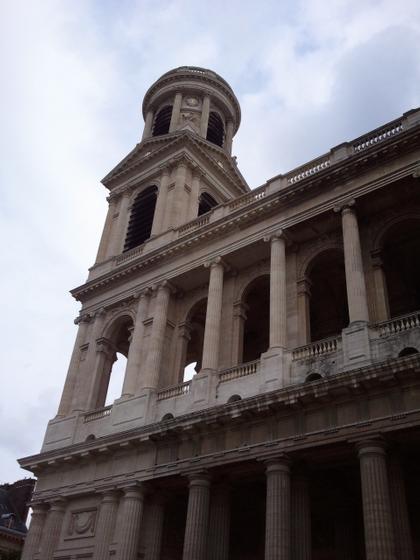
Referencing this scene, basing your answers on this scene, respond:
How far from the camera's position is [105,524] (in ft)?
74.8

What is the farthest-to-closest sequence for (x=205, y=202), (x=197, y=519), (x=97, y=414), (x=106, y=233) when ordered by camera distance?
(x=205, y=202), (x=106, y=233), (x=97, y=414), (x=197, y=519)

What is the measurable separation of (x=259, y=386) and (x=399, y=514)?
6491 mm

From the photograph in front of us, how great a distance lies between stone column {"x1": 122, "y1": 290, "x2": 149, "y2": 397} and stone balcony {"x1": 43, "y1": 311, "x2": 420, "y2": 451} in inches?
31.0

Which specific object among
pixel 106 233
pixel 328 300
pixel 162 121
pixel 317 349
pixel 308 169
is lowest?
pixel 317 349

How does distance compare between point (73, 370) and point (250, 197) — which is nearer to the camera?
point (250, 197)

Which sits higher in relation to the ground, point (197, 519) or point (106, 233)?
point (106, 233)

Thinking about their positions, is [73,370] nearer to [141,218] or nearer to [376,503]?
[141,218]

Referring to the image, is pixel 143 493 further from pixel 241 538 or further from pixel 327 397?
pixel 327 397

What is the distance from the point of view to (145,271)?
98.5 ft

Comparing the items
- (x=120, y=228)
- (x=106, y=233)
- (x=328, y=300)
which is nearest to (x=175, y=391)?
(x=328, y=300)

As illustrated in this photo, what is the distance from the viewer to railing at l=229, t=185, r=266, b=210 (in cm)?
2797

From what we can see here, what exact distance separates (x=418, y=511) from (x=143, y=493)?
380 inches

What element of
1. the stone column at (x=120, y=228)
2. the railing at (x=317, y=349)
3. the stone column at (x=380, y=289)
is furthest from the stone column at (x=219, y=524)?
the stone column at (x=120, y=228)

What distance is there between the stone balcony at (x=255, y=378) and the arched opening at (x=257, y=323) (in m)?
6.28
